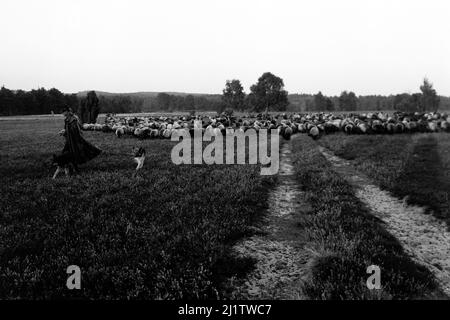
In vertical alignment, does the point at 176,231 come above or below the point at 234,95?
below

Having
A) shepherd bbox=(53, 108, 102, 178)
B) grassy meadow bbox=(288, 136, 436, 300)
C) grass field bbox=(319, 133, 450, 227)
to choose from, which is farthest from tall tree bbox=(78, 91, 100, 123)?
grassy meadow bbox=(288, 136, 436, 300)

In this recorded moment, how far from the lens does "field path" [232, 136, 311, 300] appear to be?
5262 mm

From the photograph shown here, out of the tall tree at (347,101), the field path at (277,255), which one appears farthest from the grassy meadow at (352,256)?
the tall tree at (347,101)

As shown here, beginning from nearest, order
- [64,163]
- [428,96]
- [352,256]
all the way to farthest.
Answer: [352,256] → [64,163] → [428,96]

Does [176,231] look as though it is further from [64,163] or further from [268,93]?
[268,93]

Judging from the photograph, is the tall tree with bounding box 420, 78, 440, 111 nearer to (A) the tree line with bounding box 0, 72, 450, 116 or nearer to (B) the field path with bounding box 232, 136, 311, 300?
(A) the tree line with bounding box 0, 72, 450, 116

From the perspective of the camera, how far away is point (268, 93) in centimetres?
8644

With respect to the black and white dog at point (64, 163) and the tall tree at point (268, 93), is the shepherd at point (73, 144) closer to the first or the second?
the black and white dog at point (64, 163)

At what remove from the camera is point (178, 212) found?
334 inches

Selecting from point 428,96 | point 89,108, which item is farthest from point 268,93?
point 89,108

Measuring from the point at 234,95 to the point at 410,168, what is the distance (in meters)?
92.4

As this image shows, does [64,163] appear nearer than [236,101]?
Yes

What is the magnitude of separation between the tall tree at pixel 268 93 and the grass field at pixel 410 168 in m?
65.2
